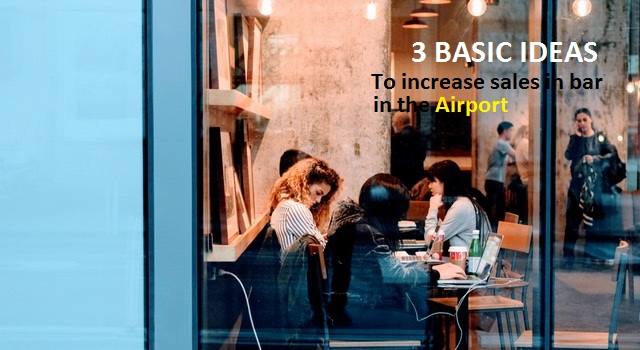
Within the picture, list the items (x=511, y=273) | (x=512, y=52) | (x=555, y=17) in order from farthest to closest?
(x=511, y=273), (x=512, y=52), (x=555, y=17)

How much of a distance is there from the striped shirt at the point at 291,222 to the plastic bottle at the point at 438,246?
0.64 metres

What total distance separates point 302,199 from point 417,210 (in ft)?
2.72

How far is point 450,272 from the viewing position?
180 inches

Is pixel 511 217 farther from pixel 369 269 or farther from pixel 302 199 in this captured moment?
pixel 369 269

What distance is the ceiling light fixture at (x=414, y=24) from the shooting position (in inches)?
222

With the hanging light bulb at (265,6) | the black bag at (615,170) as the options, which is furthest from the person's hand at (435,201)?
the hanging light bulb at (265,6)

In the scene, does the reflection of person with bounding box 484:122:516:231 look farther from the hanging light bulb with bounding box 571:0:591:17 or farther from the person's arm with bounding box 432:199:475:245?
the hanging light bulb with bounding box 571:0:591:17

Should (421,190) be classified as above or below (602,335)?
above

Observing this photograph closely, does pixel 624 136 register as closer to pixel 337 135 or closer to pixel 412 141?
pixel 412 141

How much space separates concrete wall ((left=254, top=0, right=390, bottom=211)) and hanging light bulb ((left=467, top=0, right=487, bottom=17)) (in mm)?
590

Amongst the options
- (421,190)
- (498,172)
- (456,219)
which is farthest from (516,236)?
(498,172)
